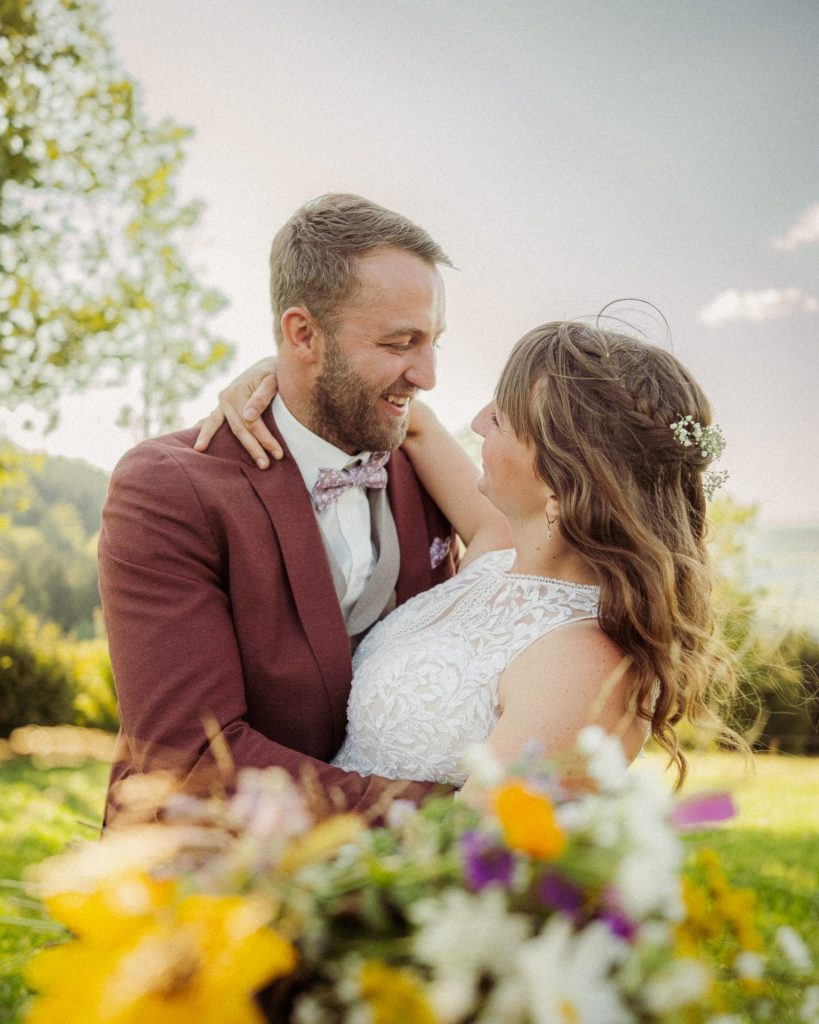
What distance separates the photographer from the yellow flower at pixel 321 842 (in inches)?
37.4

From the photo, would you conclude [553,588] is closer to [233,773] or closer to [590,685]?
[590,685]

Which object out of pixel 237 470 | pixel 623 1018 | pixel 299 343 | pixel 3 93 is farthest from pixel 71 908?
pixel 3 93

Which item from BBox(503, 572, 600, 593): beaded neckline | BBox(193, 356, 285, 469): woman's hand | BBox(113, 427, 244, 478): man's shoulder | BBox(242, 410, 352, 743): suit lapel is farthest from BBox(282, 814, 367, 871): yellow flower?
BBox(193, 356, 285, 469): woman's hand

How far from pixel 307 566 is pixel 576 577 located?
877mm

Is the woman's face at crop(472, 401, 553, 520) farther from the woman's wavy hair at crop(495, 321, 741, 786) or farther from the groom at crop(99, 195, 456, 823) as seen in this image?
the groom at crop(99, 195, 456, 823)

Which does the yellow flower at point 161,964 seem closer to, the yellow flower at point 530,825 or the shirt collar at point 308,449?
the yellow flower at point 530,825

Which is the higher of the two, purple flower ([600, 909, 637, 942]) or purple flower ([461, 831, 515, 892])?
purple flower ([461, 831, 515, 892])

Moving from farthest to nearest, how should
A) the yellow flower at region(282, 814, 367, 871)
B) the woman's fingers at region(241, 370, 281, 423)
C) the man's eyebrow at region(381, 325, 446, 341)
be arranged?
the man's eyebrow at region(381, 325, 446, 341)
the woman's fingers at region(241, 370, 281, 423)
the yellow flower at region(282, 814, 367, 871)

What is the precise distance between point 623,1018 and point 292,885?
35cm

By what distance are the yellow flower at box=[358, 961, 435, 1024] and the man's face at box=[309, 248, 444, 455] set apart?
265 cm

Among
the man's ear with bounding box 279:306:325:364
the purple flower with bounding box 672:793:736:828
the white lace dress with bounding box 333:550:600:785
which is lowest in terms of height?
the white lace dress with bounding box 333:550:600:785

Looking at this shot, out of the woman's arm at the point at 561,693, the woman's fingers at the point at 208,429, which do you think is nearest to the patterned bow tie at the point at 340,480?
the woman's fingers at the point at 208,429

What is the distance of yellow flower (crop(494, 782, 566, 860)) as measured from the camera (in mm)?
860

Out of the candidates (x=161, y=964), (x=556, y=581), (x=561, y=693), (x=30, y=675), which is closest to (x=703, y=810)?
(x=161, y=964)
